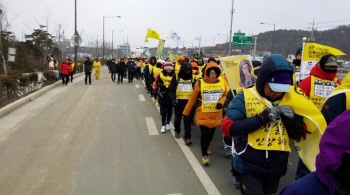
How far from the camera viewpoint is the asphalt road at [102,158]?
4.55m

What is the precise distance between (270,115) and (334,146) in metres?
1.34

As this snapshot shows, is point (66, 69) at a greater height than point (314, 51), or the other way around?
point (314, 51)

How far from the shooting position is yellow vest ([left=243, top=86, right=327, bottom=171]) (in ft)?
8.47

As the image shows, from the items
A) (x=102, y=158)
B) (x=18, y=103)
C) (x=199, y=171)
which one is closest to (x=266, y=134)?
(x=199, y=171)

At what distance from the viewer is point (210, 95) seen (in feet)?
18.3

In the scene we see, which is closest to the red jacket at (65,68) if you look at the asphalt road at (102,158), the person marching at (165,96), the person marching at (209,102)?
the asphalt road at (102,158)

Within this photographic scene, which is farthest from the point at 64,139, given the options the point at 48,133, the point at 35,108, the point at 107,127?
the point at 35,108

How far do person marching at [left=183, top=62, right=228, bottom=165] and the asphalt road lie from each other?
1.69 ft

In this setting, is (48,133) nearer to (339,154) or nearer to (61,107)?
(61,107)

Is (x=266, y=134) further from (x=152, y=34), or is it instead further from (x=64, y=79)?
(x=64, y=79)

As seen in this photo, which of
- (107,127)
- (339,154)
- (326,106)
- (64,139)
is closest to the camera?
(339,154)

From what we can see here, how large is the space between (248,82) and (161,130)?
376 centimetres

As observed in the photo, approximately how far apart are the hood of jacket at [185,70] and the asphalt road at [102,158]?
1.42m

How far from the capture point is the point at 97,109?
10.7 m
